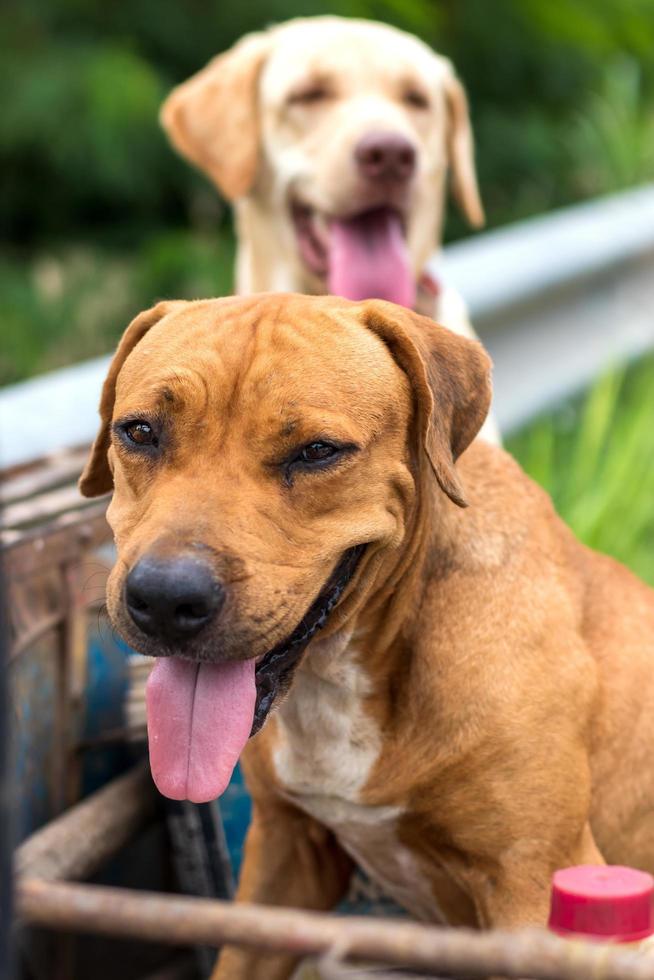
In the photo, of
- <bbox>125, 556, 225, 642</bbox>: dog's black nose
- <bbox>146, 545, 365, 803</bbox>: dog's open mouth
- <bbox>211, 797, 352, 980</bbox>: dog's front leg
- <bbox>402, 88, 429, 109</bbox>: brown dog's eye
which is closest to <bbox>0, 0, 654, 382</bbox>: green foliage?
<bbox>402, 88, 429, 109</bbox>: brown dog's eye

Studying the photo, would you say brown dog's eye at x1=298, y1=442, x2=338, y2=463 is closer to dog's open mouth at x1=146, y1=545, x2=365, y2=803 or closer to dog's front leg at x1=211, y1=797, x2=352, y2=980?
dog's open mouth at x1=146, y1=545, x2=365, y2=803

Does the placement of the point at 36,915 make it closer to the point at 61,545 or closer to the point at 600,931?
the point at 600,931

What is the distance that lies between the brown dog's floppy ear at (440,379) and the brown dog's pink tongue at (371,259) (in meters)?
1.91

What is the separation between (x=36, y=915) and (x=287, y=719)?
1.45 meters

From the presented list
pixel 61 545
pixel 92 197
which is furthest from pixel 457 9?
pixel 61 545

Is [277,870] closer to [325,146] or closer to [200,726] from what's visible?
[200,726]

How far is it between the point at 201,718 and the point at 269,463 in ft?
1.42

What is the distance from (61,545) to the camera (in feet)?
11.8

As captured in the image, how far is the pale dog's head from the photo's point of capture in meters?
5.04

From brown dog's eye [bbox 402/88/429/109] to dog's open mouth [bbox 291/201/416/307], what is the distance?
43 cm

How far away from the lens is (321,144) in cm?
514

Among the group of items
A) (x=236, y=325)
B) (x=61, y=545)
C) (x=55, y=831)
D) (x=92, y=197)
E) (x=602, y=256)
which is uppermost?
(x=236, y=325)

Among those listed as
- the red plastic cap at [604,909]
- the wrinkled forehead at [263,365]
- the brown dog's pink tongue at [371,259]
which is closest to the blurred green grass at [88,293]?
the brown dog's pink tongue at [371,259]

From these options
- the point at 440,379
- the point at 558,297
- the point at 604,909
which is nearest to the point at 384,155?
the point at 558,297
